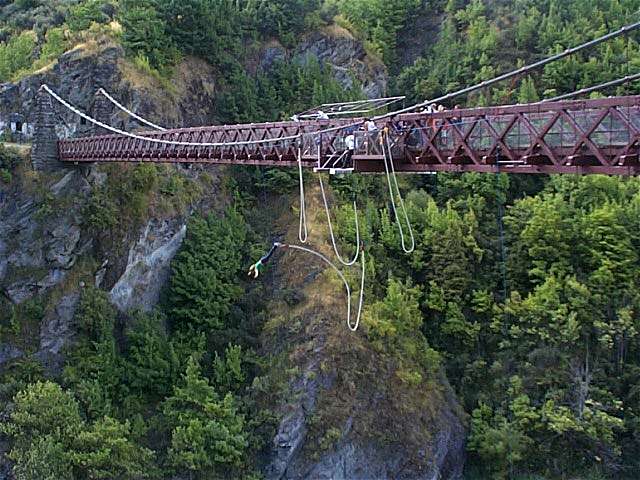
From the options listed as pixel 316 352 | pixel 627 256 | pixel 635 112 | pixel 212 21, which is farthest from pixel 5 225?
pixel 627 256

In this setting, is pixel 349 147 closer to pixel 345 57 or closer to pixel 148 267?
pixel 148 267

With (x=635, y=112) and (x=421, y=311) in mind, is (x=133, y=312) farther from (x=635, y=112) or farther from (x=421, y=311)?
(x=635, y=112)

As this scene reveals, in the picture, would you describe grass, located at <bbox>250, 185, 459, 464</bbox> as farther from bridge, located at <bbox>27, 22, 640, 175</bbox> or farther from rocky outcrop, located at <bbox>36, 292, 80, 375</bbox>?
bridge, located at <bbox>27, 22, 640, 175</bbox>

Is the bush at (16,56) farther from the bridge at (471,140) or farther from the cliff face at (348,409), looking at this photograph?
the cliff face at (348,409)

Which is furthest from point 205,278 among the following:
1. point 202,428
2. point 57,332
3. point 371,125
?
point 371,125

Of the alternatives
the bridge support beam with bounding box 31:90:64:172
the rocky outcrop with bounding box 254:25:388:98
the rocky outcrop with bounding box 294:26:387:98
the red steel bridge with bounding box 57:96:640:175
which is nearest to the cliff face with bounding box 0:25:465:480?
the bridge support beam with bounding box 31:90:64:172

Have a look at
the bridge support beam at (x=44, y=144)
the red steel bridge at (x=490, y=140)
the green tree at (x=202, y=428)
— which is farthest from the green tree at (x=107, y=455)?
the bridge support beam at (x=44, y=144)

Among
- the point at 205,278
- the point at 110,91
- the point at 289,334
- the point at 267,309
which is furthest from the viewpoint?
the point at 110,91
